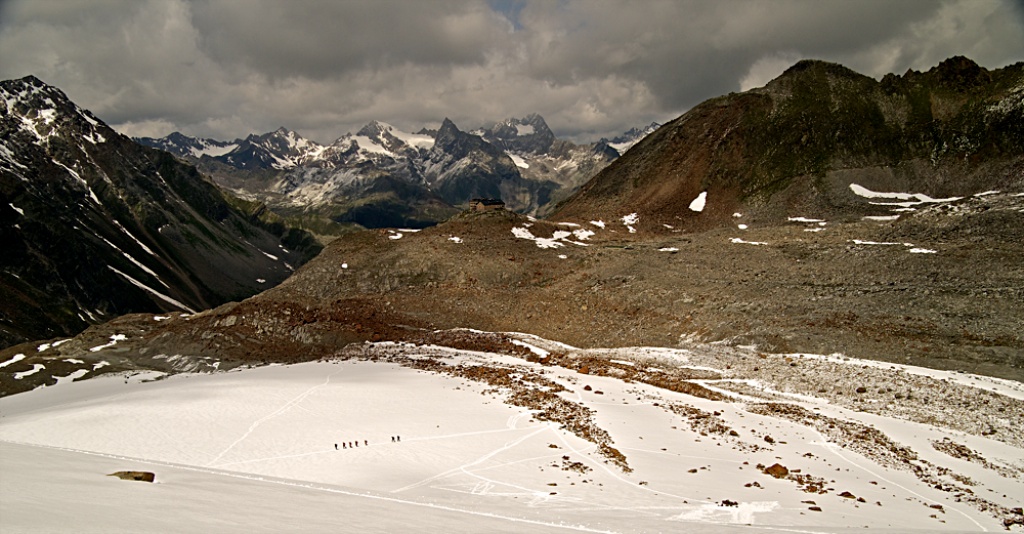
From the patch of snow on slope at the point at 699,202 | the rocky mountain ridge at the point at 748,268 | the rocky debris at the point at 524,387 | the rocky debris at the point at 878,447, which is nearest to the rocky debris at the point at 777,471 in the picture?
the rocky debris at the point at 878,447

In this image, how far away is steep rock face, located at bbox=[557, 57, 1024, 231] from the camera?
70.6 metres

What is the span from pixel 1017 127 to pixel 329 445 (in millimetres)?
92903

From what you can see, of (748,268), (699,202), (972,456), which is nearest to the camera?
(972,456)

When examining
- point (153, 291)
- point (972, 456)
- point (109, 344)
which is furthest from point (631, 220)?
point (153, 291)

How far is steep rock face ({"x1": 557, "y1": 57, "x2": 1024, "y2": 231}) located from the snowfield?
5069 centimetres

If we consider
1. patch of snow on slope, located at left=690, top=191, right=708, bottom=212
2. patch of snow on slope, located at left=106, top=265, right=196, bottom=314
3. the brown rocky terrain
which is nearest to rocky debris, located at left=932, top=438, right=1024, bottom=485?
the brown rocky terrain

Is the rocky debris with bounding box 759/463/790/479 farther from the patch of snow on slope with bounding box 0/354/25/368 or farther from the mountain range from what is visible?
the patch of snow on slope with bounding box 0/354/25/368

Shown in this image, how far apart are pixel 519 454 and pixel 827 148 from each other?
82.4 m

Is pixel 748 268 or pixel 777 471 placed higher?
pixel 748 268

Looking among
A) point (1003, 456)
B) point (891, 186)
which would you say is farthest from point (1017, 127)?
point (1003, 456)

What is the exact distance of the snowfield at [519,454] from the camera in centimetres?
938

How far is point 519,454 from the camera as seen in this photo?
60.3 feet

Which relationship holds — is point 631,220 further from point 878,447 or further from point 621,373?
point 878,447

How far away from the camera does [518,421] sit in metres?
22.1
